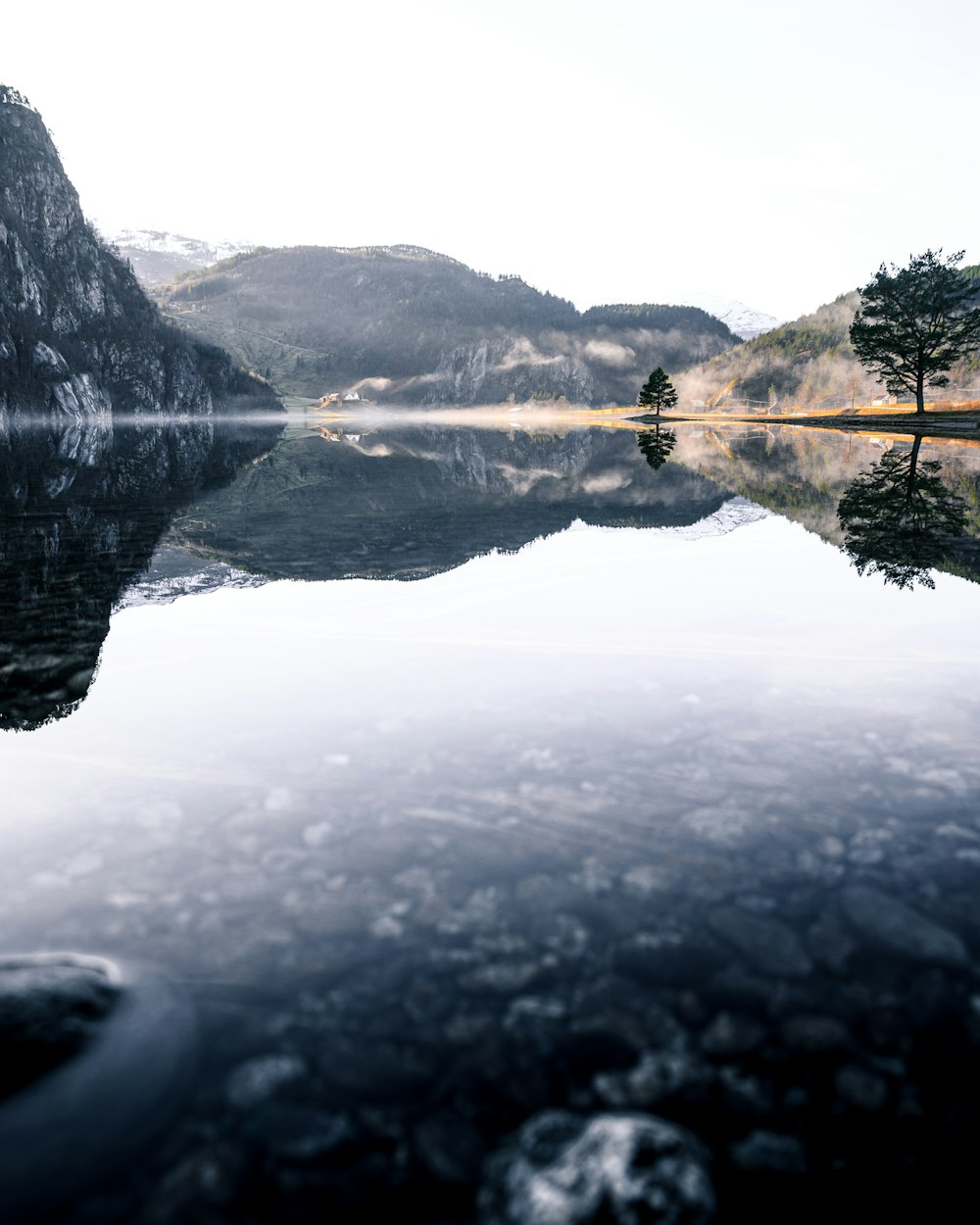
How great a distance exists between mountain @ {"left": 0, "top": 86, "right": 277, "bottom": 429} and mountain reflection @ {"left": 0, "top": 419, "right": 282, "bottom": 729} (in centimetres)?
11336

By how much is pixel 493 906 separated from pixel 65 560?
15.3 m

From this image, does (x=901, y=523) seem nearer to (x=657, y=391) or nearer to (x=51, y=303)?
(x=657, y=391)

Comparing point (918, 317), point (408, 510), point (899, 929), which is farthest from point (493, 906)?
point (918, 317)

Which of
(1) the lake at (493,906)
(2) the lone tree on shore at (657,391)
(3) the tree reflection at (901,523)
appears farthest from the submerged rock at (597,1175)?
(2) the lone tree on shore at (657,391)

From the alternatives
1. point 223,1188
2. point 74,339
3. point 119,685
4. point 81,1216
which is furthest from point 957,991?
point 74,339

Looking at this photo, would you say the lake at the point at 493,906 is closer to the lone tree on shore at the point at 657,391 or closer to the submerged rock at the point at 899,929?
the submerged rock at the point at 899,929

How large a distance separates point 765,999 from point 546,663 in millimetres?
6533

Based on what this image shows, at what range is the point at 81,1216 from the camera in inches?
125

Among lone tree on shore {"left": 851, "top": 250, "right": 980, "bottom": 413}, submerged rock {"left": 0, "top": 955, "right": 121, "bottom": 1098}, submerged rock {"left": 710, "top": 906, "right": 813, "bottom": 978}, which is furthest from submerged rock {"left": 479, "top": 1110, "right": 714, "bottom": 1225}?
lone tree on shore {"left": 851, "top": 250, "right": 980, "bottom": 413}

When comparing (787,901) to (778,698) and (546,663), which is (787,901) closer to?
(778,698)

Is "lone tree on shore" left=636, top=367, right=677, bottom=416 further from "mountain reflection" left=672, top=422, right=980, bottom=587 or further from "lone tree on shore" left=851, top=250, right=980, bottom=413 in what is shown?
"mountain reflection" left=672, top=422, right=980, bottom=587

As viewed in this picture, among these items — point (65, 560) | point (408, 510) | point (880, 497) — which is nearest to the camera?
point (65, 560)

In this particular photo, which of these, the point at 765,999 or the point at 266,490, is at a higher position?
the point at 266,490

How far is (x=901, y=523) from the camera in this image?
72.2 ft
